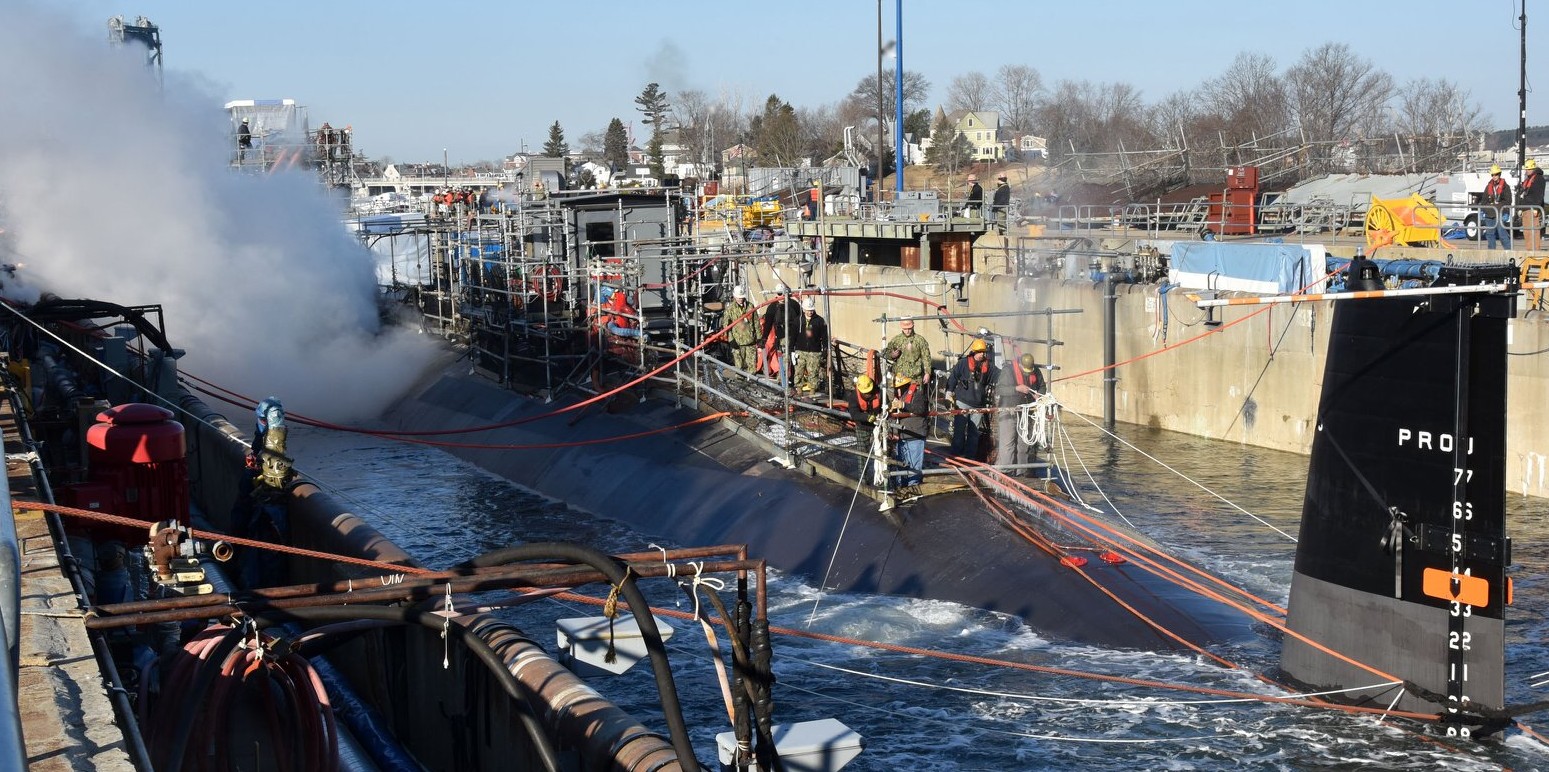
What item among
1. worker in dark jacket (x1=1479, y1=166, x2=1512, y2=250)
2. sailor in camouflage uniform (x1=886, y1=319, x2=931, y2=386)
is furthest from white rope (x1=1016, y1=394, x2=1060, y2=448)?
worker in dark jacket (x1=1479, y1=166, x2=1512, y2=250)

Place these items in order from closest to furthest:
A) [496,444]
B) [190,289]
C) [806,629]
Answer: [806,629]
[496,444]
[190,289]

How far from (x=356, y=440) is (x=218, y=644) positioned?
20.2 metres

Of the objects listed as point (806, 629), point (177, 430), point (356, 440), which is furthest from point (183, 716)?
point (356, 440)

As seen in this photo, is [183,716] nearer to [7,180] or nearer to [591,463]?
[591,463]

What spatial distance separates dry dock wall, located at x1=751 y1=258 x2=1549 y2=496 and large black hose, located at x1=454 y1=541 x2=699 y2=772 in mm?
12460

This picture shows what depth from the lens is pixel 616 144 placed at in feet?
322

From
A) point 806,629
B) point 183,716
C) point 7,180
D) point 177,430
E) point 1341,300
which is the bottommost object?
point 806,629

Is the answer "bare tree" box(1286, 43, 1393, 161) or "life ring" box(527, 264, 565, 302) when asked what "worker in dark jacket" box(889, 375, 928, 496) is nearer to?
"life ring" box(527, 264, 565, 302)

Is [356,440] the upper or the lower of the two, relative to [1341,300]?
lower

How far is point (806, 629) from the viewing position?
558 inches

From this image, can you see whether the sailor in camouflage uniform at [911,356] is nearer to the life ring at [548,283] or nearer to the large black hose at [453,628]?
the large black hose at [453,628]

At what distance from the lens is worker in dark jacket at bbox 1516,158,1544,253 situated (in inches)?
974

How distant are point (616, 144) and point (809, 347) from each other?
264 feet

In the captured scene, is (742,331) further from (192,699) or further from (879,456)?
(192,699)
